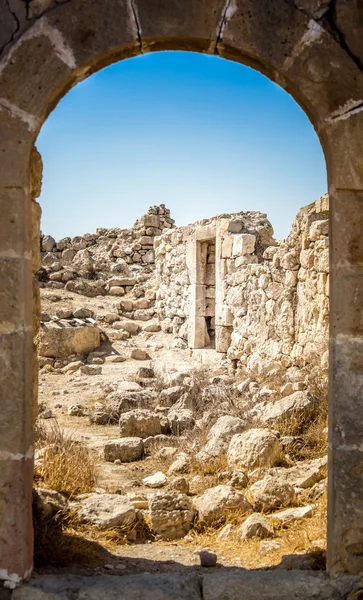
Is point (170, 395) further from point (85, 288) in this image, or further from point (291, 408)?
point (85, 288)

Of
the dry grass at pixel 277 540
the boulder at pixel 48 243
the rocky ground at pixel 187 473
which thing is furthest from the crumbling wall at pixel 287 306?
the boulder at pixel 48 243

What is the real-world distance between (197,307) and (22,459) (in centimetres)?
824

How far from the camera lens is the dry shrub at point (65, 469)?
13.9 ft

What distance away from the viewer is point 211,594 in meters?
2.71

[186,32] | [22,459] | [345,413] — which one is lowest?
[22,459]

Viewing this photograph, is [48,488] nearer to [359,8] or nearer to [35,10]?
[35,10]

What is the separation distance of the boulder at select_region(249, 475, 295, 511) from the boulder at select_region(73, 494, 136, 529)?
37.2 inches

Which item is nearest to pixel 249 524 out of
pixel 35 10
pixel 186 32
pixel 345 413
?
pixel 345 413

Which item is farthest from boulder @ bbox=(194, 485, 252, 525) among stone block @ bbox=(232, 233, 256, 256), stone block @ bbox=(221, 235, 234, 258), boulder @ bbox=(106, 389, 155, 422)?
stone block @ bbox=(221, 235, 234, 258)

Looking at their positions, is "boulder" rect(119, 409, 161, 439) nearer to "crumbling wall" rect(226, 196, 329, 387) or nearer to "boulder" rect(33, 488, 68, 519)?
"crumbling wall" rect(226, 196, 329, 387)

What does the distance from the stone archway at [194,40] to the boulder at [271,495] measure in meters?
1.40

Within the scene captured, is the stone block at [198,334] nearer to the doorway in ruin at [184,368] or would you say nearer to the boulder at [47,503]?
the doorway in ruin at [184,368]

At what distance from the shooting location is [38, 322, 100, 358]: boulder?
1112cm

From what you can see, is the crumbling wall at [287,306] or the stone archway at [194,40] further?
the crumbling wall at [287,306]
